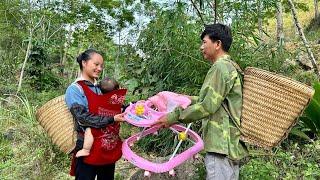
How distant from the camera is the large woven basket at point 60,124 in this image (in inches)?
133

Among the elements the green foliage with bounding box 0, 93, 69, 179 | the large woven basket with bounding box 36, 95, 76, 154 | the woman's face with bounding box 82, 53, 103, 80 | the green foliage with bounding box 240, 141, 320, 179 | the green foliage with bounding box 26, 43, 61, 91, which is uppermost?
the woman's face with bounding box 82, 53, 103, 80

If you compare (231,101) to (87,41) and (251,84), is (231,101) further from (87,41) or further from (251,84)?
(87,41)

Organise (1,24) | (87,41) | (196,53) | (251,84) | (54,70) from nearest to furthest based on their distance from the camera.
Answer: (251,84), (196,53), (1,24), (54,70), (87,41)

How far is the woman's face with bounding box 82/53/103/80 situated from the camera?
3.31m

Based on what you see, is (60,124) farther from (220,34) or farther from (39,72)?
(39,72)

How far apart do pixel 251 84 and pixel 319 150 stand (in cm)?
Result: 158

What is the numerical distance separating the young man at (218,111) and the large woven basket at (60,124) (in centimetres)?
85

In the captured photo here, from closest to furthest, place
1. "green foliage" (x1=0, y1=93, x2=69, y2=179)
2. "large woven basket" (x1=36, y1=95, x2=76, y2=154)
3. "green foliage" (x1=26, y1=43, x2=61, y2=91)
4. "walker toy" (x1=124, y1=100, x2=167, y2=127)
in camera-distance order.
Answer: "walker toy" (x1=124, y1=100, x2=167, y2=127)
"large woven basket" (x1=36, y1=95, x2=76, y2=154)
"green foliage" (x1=0, y1=93, x2=69, y2=179)
"green foliage" (x1=26, y1=43, x2=61, y2=91)

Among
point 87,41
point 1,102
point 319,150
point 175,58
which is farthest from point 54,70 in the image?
point 319,150

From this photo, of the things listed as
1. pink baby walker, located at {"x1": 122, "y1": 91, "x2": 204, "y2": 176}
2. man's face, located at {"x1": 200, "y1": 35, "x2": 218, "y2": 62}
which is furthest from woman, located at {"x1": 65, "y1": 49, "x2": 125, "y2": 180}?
man's face, located at {"x1": 200, "y1": 35, "x2": 218, "y2": 62}

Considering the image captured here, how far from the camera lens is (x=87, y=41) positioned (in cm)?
1401

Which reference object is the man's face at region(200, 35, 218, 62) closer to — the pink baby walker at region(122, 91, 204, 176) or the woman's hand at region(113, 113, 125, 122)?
the pink baby walker at region(122, 91, 204, 176)

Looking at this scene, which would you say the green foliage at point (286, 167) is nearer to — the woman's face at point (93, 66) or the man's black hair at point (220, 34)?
the man's black hair at point (220, 34)

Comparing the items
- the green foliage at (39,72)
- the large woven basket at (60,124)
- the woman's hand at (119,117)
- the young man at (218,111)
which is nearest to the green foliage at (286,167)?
the young man at (218,111)
